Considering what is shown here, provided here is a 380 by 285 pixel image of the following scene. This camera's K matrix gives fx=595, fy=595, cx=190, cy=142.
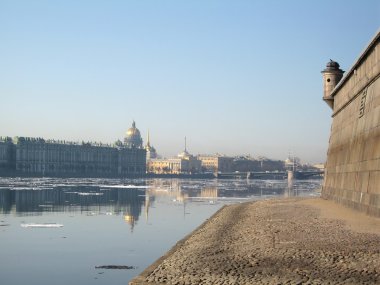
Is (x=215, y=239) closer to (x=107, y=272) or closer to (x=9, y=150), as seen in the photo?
(x=107, y=272)

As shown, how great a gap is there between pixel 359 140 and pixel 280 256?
38.3 feet

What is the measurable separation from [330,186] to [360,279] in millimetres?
22948

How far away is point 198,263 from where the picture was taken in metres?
13.2

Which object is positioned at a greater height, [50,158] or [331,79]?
[331,79]

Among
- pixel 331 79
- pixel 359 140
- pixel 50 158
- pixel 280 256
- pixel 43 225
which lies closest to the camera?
pixel 280 256

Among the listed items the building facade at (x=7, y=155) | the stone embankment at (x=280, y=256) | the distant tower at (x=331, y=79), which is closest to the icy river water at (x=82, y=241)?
the stone embankment at (x=280, y=256)

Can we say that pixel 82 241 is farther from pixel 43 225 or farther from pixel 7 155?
pixel 7 155

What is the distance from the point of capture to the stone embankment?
36.3 feet

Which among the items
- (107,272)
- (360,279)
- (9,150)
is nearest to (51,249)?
(107,272)

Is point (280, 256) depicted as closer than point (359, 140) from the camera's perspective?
Yes

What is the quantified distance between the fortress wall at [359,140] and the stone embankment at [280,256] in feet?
5.05

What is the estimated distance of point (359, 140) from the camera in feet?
77.0

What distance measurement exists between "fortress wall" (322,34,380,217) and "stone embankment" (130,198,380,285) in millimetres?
1540

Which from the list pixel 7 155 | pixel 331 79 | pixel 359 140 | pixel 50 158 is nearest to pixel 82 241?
pixel 359 140
